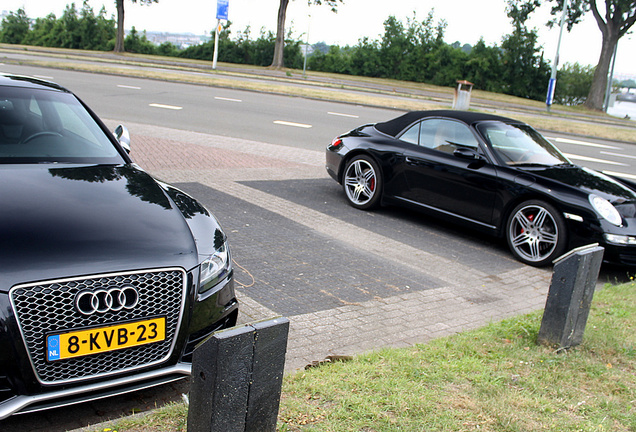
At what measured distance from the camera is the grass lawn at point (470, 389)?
299 cm

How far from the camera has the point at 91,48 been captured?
60.5 metres

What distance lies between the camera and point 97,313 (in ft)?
9.54

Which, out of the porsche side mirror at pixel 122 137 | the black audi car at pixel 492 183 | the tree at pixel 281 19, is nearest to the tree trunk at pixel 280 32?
the tree at pixel 281 19

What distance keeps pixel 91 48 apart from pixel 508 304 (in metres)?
62.5

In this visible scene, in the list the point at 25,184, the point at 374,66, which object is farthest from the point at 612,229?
the point at 374,66

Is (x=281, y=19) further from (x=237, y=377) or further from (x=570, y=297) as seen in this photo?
(x=237, y=377)

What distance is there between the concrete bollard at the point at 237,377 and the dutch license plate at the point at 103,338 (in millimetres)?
754

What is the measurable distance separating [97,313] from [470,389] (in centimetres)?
204

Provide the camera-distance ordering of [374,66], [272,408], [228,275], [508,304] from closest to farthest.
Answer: [272,408]
[228,275]
[508,304]
[374,66]

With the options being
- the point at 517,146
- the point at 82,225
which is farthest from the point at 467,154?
the point at 82,225

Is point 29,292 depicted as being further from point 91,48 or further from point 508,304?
point 91,48

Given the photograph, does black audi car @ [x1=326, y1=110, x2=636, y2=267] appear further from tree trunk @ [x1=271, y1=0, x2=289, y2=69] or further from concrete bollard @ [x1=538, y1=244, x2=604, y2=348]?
tree trunk @ [x1=271, y1=0, x2=289, y2=69]

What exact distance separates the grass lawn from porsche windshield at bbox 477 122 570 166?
10.7 feet

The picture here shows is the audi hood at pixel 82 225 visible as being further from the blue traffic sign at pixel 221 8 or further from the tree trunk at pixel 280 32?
the tree trunk at pixel 280 32
